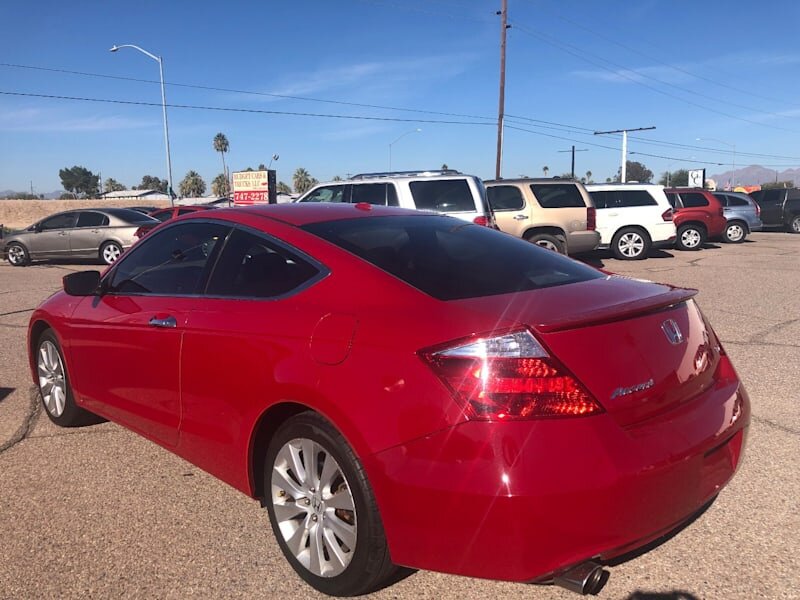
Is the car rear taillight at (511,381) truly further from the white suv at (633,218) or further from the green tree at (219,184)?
the green tree at (219,184)

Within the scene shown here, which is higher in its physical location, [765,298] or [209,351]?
[209,351]

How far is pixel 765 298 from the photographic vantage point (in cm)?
932

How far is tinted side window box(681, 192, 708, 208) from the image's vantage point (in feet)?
58.6

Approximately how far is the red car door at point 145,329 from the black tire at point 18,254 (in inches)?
591

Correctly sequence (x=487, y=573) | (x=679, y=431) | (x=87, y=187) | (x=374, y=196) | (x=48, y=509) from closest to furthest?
(x=487, y=573) → (x=679, y=431) → (x=48, y=509) → (x=374, y=196) → (x=87, y=187)

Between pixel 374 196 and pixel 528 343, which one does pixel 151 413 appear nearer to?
pixel 528 343

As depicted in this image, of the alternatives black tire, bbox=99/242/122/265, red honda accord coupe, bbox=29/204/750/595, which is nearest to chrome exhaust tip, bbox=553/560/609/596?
red honda accord coupe, bbox=29/204/750/595

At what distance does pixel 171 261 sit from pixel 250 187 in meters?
28.6

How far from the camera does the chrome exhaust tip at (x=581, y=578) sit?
78.6 inches

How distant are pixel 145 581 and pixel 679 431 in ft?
7.21

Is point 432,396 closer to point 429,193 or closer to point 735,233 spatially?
point 429,193

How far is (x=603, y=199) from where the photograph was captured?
15.9m

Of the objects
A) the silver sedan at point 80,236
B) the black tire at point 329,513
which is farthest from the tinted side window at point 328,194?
the black tire at point 329,513

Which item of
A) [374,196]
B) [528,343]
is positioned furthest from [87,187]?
[528,343]
